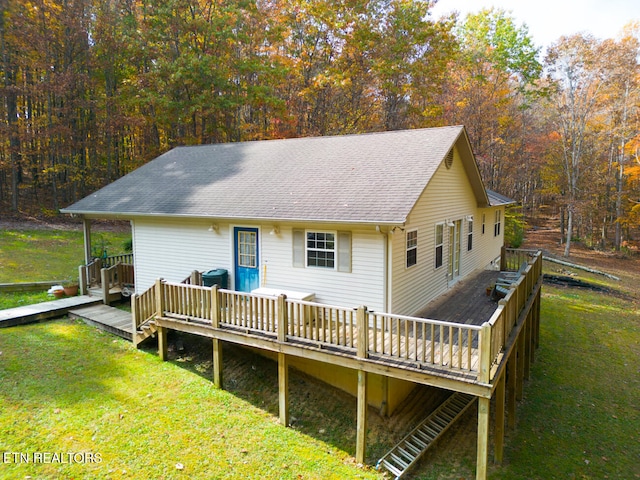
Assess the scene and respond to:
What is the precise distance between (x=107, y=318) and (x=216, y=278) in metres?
3.56

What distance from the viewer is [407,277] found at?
9273 mm

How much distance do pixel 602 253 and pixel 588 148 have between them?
7919mm

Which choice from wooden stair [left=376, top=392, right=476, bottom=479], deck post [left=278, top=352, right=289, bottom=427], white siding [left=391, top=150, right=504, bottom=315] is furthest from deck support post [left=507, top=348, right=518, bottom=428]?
deck post [left=278, top=352, right=289, bottom=427]

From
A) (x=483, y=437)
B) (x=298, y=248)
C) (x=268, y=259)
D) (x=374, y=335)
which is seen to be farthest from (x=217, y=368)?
(x=483, y=437)

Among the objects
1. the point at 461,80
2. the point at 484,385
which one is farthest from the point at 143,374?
the point at 461,80

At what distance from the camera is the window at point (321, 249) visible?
29.8 feet

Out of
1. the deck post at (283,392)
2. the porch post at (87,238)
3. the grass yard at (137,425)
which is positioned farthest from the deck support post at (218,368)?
the porch post at (87,238)

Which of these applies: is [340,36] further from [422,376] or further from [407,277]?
[422,376]

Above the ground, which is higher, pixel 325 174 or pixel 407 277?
pixel 325 174

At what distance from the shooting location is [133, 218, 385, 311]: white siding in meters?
8.63

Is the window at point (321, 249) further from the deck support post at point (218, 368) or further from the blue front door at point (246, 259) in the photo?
the deck support post at point (218, 368)

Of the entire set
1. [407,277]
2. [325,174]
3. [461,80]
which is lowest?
[407,277]

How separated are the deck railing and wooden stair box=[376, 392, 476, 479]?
1806mm

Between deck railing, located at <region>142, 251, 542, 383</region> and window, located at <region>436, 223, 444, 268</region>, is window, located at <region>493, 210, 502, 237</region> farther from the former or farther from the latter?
deck railing, located at <region>142, 251, 542, 383</region>
